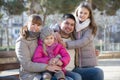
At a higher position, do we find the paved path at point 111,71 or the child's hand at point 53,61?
the child's hand at point 53,61

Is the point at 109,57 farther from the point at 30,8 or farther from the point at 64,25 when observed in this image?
the point at 64,25

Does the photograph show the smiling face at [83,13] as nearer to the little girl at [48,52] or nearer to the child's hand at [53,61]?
the little girl at [48,52]

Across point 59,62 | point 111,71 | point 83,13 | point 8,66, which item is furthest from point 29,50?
point 111,71

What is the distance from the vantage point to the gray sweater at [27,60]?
146 inches

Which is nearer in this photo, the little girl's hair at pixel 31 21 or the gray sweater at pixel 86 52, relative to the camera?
the little girl's hair at pixel 31 21

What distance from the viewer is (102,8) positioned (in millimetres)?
24828

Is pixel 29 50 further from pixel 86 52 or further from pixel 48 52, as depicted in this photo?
pixel 86 52

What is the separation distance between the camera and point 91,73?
4414mm

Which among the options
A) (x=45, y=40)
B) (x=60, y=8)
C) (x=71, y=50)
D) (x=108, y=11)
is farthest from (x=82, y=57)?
(x=108, y=11)

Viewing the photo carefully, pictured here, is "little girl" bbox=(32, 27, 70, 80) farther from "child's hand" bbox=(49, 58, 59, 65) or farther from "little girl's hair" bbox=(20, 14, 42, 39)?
"little girl's hair" bbox=(20, 14, 42, 39)

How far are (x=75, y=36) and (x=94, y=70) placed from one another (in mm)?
479

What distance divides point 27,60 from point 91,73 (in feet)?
3.31

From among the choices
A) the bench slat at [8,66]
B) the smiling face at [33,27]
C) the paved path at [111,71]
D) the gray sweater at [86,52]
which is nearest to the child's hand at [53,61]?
the smiling face at [33,27]

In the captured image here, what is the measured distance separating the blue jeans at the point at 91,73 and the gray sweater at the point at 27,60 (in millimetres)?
875
